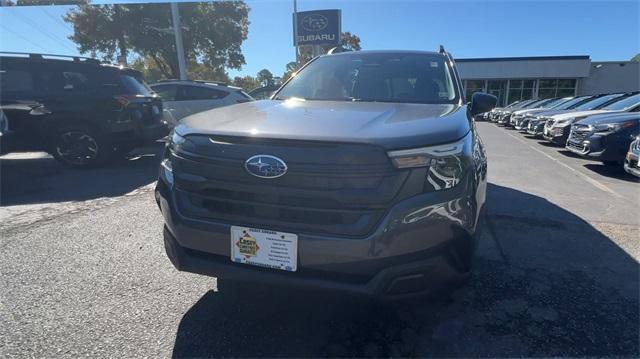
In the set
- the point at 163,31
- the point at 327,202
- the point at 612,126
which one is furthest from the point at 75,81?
the point at 163,31

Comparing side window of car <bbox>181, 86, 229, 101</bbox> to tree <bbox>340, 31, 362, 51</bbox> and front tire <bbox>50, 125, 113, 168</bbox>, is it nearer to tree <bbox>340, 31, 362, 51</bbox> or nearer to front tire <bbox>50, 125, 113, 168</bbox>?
front tire <bbox>50, 125, 113, 168</bbox>

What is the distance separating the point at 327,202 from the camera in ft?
5.98

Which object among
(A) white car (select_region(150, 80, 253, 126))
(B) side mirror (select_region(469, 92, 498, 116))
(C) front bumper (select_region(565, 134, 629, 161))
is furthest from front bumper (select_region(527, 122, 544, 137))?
(B) side mirror (select_region(469, 92, 498, 116))

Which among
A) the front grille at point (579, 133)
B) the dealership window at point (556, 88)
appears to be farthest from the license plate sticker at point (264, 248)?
the dealership window at point (556, 88)

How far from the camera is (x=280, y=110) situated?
254cm

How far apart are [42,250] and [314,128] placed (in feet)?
9.74

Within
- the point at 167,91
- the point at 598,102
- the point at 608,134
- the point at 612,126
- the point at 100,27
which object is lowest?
the point at 608,134

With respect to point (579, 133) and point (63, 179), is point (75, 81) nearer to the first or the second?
point (63, 179)

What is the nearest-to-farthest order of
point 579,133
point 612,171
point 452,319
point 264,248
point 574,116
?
1. point 264,248
2. point 452,319
3. point 612,171
4. point 579,133
5. point 574,116

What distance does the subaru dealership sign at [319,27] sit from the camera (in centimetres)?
2194

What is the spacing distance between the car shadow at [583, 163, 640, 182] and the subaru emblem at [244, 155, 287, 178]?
7.66 metres

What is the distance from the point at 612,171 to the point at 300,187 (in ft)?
28.1

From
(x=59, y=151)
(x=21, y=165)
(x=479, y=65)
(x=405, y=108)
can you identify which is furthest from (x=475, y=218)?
(x=479, y=65)

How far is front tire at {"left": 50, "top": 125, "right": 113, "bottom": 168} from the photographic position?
6.66m
